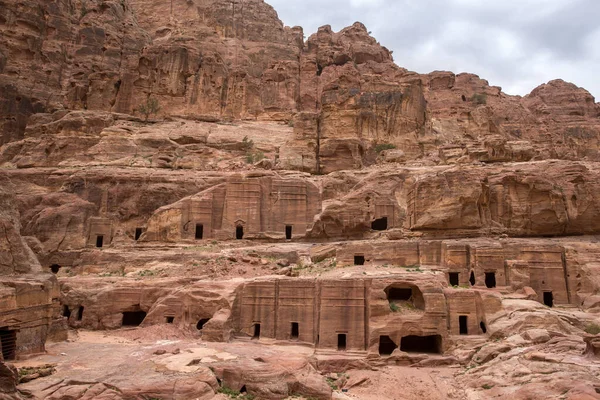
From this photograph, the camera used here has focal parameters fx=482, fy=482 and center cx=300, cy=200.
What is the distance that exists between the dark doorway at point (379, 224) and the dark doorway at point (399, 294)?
9.24 meters

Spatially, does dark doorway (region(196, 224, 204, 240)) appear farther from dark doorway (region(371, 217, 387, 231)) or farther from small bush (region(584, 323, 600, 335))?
small bush (region(584, 323, 600, 335))

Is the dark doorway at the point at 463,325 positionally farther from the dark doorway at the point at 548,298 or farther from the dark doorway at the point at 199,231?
the dark doorway at the point at 199,231

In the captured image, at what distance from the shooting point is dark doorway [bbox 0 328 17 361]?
16.2 meters

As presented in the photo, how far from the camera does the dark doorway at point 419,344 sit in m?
21.1

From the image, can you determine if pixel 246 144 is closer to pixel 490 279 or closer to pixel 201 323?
pixel 201 323

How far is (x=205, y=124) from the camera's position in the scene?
51062 mm

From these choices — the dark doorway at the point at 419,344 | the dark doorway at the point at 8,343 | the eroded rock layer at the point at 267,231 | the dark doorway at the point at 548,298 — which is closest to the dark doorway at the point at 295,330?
the eroded rock layer at the point at 267,231

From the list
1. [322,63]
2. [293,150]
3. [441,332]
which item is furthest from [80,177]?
[322,63]

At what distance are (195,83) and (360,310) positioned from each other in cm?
4171

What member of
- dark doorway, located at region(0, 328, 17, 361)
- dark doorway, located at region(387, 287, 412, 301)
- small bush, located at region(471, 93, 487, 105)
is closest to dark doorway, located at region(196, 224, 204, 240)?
dark doorway, located at region(387, 287, 412, 301)

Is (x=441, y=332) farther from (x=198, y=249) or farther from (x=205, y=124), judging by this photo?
(x=205, y=124)

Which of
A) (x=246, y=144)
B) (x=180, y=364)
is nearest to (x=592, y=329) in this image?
(x=180, y=364)

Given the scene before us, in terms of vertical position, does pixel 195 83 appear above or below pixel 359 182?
above

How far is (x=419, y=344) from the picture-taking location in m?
22.0
